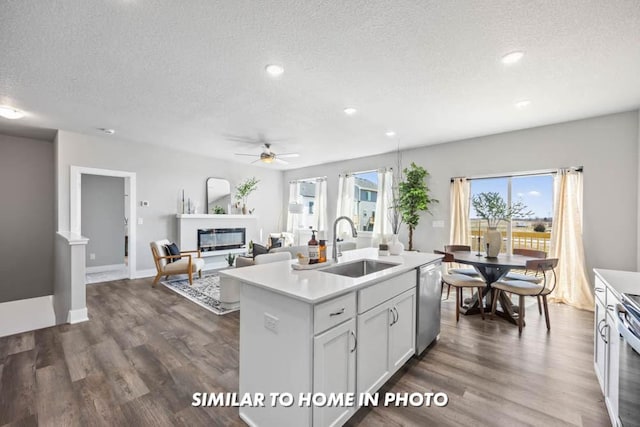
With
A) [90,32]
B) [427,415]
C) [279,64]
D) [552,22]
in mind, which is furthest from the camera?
→ [279,64]

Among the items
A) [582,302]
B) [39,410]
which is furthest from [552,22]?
[39,410]

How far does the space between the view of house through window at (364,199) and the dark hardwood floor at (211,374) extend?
11.4 ft

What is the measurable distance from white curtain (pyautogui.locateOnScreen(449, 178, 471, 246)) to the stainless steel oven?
357cm

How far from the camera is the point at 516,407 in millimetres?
1867

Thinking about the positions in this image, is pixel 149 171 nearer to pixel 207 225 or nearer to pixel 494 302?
pixel 207 225

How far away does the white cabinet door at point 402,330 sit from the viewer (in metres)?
2.06

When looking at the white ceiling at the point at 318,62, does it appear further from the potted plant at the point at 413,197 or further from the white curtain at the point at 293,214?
the white curtain at the point at 293,214

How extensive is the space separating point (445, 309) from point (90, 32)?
190 inches

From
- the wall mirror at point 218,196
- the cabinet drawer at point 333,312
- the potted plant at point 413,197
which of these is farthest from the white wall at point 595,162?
the wall mirror at point 218,196

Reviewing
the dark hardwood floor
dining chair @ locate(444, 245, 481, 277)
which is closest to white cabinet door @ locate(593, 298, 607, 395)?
the dark hardwood floor

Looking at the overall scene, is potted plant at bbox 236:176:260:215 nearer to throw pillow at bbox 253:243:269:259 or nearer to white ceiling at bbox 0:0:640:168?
white ceiling at bbox 0:0:640:168

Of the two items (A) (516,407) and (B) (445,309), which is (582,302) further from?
(A) (516,407)

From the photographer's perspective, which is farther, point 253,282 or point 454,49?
point 454,49

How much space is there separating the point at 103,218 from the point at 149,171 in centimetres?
195
